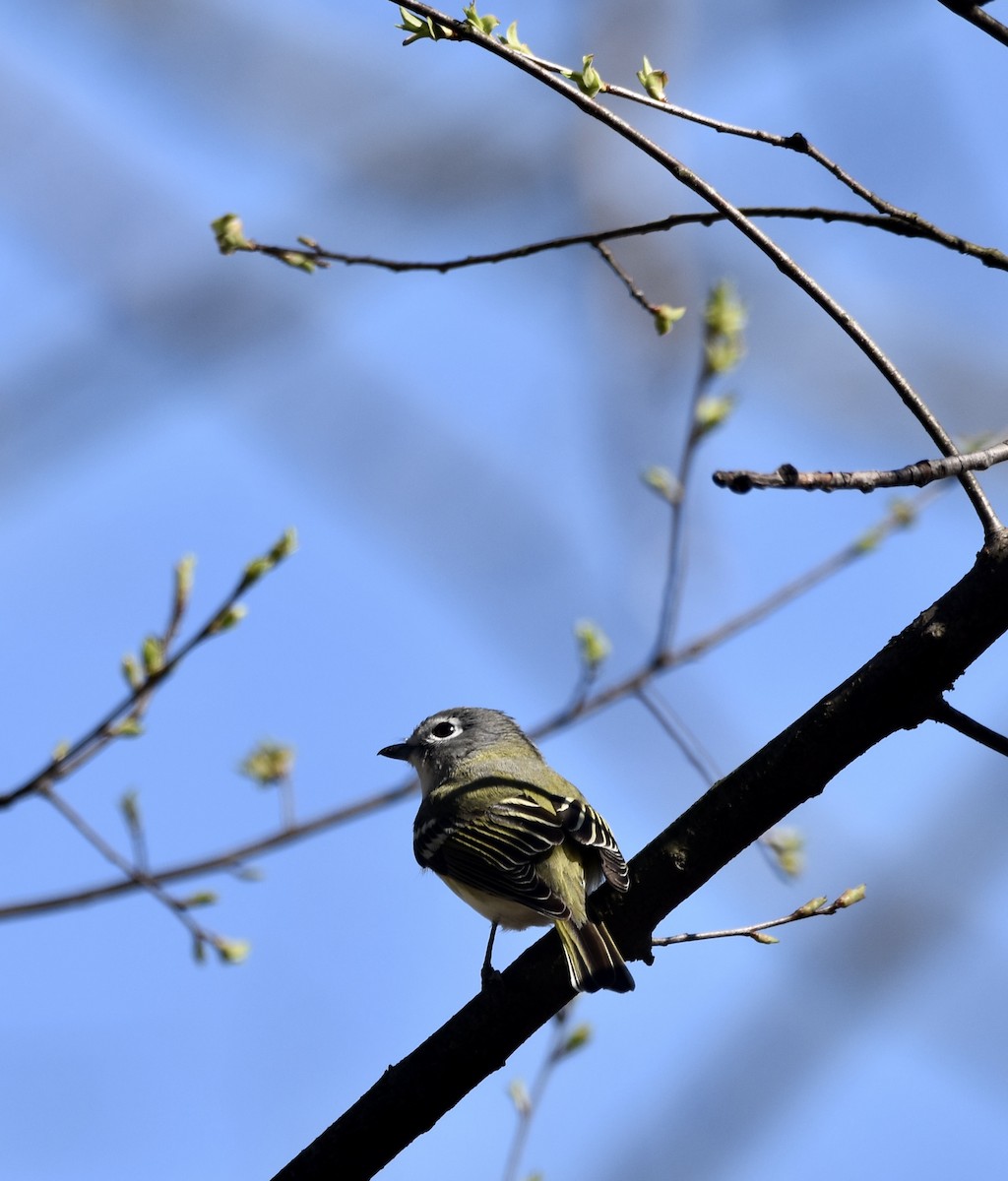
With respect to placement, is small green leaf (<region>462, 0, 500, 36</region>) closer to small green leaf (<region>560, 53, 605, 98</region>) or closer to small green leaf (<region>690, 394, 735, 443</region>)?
small green leaf (<region>560, 53, 605, 98</region>)

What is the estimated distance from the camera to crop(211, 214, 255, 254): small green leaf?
3.02 m

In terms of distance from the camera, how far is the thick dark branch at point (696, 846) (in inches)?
87.7

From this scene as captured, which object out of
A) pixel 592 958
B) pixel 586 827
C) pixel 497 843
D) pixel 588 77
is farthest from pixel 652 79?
pixel 497 843

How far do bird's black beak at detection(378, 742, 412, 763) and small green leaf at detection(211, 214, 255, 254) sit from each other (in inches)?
129

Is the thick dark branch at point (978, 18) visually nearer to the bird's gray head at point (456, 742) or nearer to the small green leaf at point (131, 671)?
the small green leaf at point (131, 671)

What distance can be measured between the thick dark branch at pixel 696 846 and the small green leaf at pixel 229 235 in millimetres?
1601

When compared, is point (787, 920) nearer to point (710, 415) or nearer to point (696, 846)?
point (696, 846)

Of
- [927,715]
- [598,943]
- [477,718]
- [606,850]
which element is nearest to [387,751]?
[477,718]

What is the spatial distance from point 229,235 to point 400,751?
3.34m

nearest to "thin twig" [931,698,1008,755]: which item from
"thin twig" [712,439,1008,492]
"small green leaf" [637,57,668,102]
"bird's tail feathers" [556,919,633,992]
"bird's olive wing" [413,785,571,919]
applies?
"thin twig" [712,439,1008,492]

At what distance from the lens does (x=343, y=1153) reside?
103 inches

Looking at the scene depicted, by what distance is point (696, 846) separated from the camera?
2436mm

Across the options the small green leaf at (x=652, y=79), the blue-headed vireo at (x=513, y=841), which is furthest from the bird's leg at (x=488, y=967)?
the small green leaf at (x=652, y=79)

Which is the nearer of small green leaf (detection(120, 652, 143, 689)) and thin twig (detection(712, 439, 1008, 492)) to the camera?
thin twig (detection(712, 439, 1008, 492))
